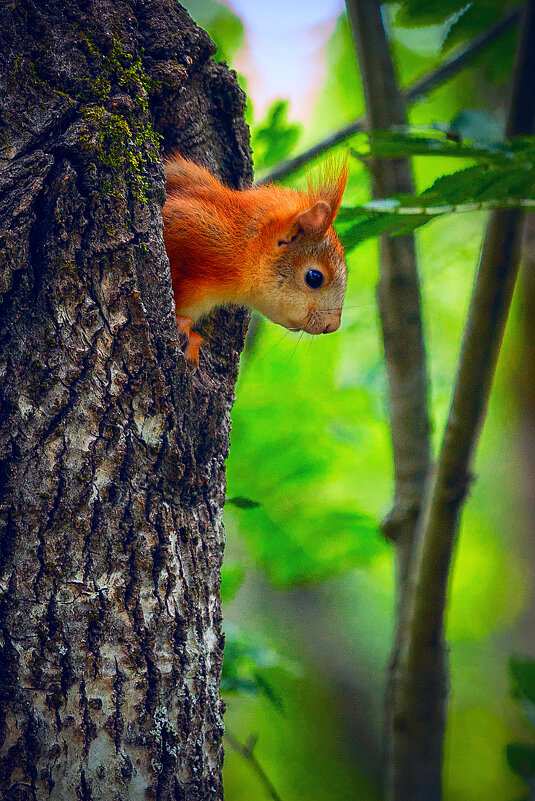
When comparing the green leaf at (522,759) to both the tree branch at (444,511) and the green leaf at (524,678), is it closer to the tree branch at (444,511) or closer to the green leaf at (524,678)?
the green leaf at (524,678)

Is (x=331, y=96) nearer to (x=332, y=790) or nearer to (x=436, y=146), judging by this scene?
(x=436, y=146)

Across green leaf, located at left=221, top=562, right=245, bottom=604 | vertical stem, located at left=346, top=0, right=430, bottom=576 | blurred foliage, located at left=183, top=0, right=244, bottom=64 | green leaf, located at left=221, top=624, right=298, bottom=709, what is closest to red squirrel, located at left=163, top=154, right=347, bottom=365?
vertical stem, located at left=346, top=0, right=430, bottom=576

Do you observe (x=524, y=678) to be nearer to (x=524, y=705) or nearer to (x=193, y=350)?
(x=524, y=705)

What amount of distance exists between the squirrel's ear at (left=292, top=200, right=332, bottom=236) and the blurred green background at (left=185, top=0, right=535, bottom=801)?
0.45 meters

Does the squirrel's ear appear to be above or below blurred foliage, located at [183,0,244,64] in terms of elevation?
below

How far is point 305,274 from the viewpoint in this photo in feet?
6.51

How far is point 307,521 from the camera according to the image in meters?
2.58

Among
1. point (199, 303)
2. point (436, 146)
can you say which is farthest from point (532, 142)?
point (199, 303)

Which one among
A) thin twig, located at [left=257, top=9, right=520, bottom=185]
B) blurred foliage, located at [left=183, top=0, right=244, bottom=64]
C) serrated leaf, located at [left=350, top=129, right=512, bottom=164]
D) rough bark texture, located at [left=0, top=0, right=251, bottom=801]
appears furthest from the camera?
blurred foliage, located at [left=183, top=0, right=244, bottom=64]

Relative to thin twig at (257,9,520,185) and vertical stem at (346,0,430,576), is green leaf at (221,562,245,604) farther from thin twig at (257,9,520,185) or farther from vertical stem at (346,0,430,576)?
thin twig at (257,9,520,185)

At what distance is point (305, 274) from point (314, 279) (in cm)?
3

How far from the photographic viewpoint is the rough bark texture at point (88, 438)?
1.21 m

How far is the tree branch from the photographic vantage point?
1906 millimetres

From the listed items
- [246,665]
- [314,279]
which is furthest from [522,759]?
[314,279]
